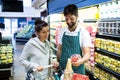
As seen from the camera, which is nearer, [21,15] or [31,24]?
[31,24]

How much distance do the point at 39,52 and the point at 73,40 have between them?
476 millimetres

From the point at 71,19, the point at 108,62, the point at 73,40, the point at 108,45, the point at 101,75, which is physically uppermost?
the point at 71,19

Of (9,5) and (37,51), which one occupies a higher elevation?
(9,5)

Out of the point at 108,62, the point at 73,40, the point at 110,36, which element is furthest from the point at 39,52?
the point at 108,62

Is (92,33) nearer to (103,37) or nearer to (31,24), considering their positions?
(103,37)

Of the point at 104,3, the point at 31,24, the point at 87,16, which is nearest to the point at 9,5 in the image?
the point at 31,24

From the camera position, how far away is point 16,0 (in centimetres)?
1658

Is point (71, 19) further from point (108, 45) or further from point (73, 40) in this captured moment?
point (108, 45)

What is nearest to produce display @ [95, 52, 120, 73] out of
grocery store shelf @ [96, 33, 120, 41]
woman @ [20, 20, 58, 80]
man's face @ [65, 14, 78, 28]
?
grocery store shelf @ [96, 33, 120, 41]

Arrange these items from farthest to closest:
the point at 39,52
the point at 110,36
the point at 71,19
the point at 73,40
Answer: the point at 110,36, the point at 39,52, the point at 73,40, the point at 71,19

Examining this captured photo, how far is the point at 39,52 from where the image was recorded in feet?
10.4

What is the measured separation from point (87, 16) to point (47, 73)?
2916 mm

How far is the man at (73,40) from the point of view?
2.89 meters

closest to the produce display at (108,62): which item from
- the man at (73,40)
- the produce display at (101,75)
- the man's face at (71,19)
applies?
the produce display at (101,75)
